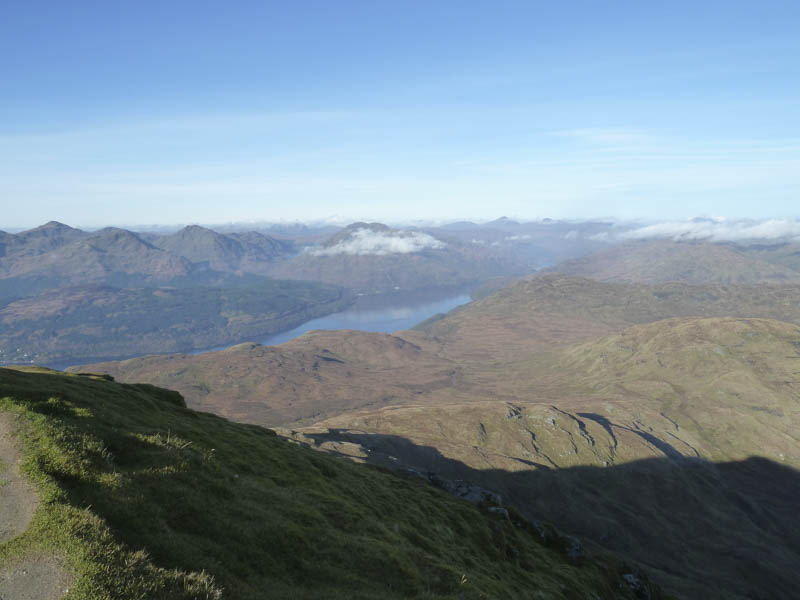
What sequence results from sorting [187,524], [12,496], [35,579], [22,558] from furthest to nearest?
[187,524], [12,496], [22,558], [35,579]

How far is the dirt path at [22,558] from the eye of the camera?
58.1ft

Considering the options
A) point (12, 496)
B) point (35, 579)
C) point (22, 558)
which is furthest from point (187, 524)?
point (12, 496)

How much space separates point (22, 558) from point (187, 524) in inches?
343

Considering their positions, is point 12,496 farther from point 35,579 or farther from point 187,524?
point 187,524

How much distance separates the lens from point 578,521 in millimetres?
194375

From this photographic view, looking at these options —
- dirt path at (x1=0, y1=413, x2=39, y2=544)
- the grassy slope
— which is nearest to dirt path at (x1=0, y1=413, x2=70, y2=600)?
dirt path at (x1=0, y1=413, x2=39, y2=544)

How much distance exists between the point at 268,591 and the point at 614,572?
99520 millimetres

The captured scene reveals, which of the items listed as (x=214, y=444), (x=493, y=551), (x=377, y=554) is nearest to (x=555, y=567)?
(x=493, y=551)

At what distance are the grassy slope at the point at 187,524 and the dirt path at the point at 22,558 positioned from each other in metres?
0.51

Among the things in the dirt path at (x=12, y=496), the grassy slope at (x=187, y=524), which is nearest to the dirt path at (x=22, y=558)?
the dirt path at (x=12, y=496)

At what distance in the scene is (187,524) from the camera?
26.5 metres

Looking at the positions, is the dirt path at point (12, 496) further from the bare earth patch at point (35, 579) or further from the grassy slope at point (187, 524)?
the bare earth patch at point (35, 579)

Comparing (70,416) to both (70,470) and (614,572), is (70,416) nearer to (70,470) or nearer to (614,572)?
(70,470)

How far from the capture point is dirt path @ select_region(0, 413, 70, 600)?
58.1ft
